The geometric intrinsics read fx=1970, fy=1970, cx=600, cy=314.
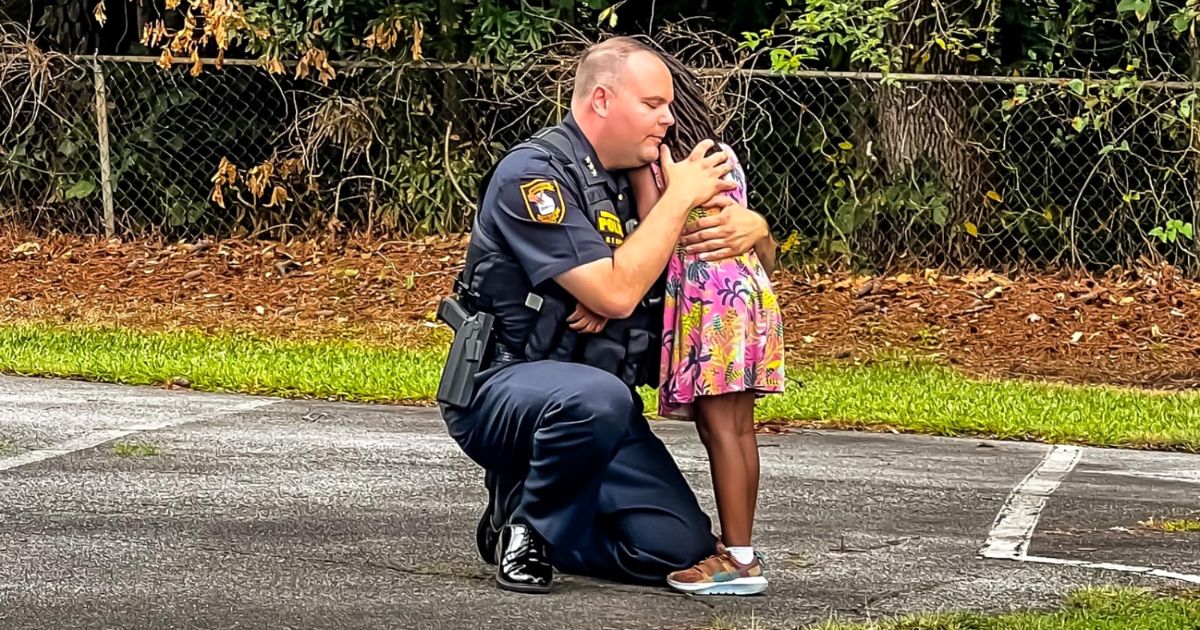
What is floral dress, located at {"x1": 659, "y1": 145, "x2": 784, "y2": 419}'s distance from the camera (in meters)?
5.38

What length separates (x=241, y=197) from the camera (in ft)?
49.7

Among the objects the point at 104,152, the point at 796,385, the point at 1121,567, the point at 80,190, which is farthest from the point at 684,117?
the point at 80,190

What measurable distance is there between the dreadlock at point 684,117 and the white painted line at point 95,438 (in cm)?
326

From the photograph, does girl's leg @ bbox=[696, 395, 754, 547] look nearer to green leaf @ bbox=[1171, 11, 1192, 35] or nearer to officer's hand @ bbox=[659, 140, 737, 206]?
officer's hand @ bbox=[659, 140, 737, 206]

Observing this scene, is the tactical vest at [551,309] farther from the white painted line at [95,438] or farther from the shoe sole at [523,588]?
the white painted line at [95,438]

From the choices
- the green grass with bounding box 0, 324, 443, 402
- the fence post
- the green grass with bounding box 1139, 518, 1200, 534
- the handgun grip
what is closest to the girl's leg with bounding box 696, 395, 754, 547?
the handgun grip

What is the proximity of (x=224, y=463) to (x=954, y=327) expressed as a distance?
5932 mm

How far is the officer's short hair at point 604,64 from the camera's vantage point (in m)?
5.41

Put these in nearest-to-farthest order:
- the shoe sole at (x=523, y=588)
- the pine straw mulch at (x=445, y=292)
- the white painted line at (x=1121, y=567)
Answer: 1. the shoe sole at (x=523, y=588)
2. the white painted line at (x=1121, y=567)
3. the pine straw mulch at (x=445, y=292)

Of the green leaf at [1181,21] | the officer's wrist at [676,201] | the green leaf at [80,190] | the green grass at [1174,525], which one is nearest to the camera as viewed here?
the officer's wrist at [676,201]

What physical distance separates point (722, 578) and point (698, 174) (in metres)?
1.14

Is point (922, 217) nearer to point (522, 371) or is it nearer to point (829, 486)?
point (829, 486)

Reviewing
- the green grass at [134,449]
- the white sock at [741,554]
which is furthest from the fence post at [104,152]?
the white sock at [741,554]

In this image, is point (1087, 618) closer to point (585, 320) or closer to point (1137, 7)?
point (585, 320)
